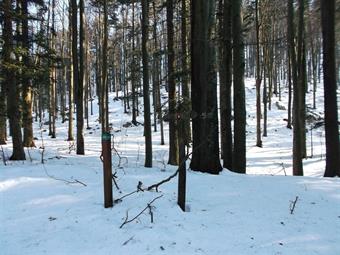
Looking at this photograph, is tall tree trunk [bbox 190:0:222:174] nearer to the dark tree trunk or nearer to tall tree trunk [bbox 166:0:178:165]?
the dark tree trunk

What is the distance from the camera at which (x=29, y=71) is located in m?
11.5

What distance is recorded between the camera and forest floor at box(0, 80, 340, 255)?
4.81m

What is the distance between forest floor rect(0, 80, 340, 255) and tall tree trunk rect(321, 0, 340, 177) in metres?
2.26

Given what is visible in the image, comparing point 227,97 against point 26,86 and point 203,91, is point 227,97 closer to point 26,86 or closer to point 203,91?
point 203,91

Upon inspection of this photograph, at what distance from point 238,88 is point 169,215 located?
558cm

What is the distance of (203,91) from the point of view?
8258 millimetres

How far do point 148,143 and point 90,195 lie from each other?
6.27m

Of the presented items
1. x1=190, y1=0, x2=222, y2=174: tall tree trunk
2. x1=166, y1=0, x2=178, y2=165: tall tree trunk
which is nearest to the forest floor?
x1=190, y1=0, x2=222, y2=174: tall tree trunk

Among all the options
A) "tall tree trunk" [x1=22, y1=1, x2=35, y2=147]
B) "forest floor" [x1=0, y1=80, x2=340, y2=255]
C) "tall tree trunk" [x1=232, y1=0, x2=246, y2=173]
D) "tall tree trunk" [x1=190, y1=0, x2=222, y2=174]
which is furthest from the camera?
"tall tree trunk" [x1=22, y1=1, x2=35, y2=147]

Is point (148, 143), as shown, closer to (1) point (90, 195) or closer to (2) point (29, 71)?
(2) point (29, 71)

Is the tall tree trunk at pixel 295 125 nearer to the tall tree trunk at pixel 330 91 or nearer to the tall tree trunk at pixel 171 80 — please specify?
the tall tree trunk at pixel 330 91

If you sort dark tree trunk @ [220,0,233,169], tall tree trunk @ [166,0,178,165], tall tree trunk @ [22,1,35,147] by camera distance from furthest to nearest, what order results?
tall tree trunk @ [166,0,178,165]
tall tree trunk @ [22,1,35,147]
dark tree trunk @ [220,0,233,169]

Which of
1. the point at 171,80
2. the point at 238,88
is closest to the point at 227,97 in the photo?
the point at 238,88

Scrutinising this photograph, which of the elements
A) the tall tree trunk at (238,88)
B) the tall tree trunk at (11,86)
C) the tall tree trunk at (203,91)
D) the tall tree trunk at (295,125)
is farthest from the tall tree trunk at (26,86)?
the tall tree trunk at (295,125)
